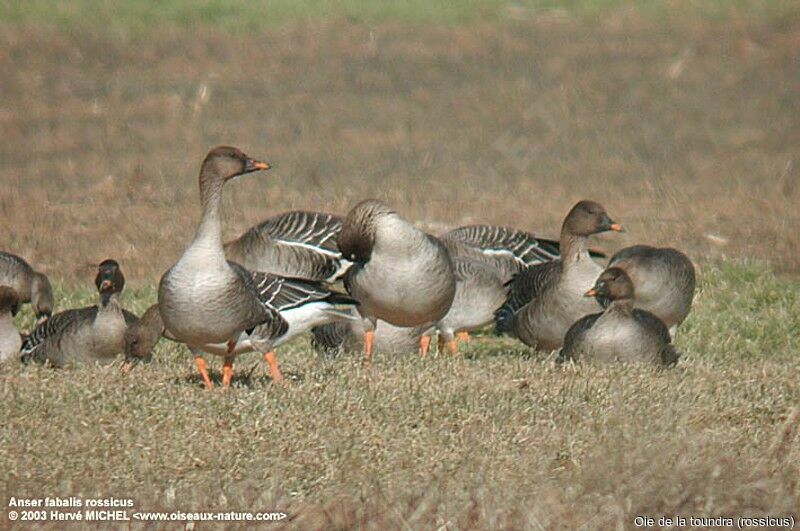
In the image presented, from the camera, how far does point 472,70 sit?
77.3 feet

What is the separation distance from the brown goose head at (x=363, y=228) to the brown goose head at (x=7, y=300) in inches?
96.4

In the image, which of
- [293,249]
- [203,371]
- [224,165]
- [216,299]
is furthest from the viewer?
[293,249]

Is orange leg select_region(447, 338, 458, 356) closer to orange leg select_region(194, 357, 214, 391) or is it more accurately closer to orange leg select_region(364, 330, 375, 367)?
orange leg select_region(364, 330, 375, 367)

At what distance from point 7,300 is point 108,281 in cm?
117

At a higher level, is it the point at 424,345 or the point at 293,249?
the point at 293,249

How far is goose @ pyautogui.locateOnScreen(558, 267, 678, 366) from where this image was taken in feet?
31.1

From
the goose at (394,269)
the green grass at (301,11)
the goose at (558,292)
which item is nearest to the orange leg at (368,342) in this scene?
the goose at (394,269)

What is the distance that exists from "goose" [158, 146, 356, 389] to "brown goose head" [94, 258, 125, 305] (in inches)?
44.5

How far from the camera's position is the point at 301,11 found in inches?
1072

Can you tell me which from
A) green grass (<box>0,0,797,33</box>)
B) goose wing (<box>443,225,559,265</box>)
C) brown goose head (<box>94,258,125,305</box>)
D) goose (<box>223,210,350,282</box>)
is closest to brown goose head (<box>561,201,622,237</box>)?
→ goose wing (<box>443,225,559,265</box>)

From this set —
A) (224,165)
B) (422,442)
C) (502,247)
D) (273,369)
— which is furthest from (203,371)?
(502,247)

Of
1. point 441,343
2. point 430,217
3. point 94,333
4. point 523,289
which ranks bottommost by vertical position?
point 441,343

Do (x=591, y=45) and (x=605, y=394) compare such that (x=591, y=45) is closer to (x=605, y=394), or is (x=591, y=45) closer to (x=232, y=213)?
(x=232, y=213)

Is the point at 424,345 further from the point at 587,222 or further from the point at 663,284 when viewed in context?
the point at 663,284
